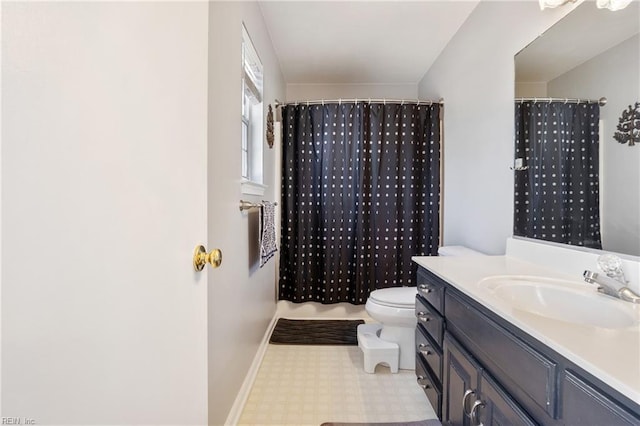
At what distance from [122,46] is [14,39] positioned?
164 millimetres

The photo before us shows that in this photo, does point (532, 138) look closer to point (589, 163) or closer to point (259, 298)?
point (589, 163)

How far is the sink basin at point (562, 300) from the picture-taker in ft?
2.84

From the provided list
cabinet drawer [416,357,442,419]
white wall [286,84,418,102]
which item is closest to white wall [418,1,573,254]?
white wall [286,84,418,102]

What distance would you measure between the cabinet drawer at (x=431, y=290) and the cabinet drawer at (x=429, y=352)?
7.1 inches

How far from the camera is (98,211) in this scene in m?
0.44

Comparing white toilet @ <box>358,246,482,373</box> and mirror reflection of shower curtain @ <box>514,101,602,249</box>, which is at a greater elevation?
mirror reflection of shower curtain @ <box>514,101,602,249</box>

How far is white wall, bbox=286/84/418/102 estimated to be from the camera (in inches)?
125

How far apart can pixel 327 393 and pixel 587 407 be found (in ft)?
4.62

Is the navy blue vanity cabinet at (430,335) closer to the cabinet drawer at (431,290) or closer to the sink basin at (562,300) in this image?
the cabinet drawer at (431,290)

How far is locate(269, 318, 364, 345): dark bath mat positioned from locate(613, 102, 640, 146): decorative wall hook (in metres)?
1.98

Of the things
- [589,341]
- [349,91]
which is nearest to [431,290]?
[589,341]

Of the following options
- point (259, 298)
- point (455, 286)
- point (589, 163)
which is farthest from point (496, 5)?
point (259, 298)

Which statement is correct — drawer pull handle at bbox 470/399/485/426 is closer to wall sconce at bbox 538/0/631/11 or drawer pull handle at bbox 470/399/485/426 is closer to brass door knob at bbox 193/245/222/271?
brass door knob at bbox 193/245/222/271

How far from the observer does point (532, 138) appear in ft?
4.81
